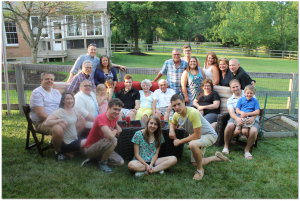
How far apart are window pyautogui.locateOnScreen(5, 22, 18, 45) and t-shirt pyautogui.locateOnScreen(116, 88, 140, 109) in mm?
16092

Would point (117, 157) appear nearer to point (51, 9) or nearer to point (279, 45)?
point (51, 9)

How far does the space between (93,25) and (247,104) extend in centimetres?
1621

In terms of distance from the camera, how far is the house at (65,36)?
56.0ft

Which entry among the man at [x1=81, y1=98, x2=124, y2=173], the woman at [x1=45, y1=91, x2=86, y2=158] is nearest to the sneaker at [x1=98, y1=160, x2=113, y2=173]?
the man at [x1=81, y1=98, x2=124, y2=173]

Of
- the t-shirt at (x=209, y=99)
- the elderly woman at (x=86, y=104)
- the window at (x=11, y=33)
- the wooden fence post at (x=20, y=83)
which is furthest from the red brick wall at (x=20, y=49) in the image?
the t-shirt at (x=209, y=99)

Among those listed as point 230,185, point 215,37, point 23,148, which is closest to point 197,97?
point 230,185

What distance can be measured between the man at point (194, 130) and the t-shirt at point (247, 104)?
0.94m

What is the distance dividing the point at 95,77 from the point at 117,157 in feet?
6.31

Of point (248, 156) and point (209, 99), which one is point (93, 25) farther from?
point (248, 156)

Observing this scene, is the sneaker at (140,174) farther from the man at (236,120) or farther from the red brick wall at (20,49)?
the red brick wall at (20,49)

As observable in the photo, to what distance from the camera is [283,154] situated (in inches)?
156

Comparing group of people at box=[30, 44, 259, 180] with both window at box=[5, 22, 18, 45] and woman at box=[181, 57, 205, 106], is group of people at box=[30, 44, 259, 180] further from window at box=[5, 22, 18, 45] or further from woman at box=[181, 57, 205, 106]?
window at box=[5, 22, 18, 45]

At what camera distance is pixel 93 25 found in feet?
59.1

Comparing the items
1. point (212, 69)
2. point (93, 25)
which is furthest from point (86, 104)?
point (93, 25)
